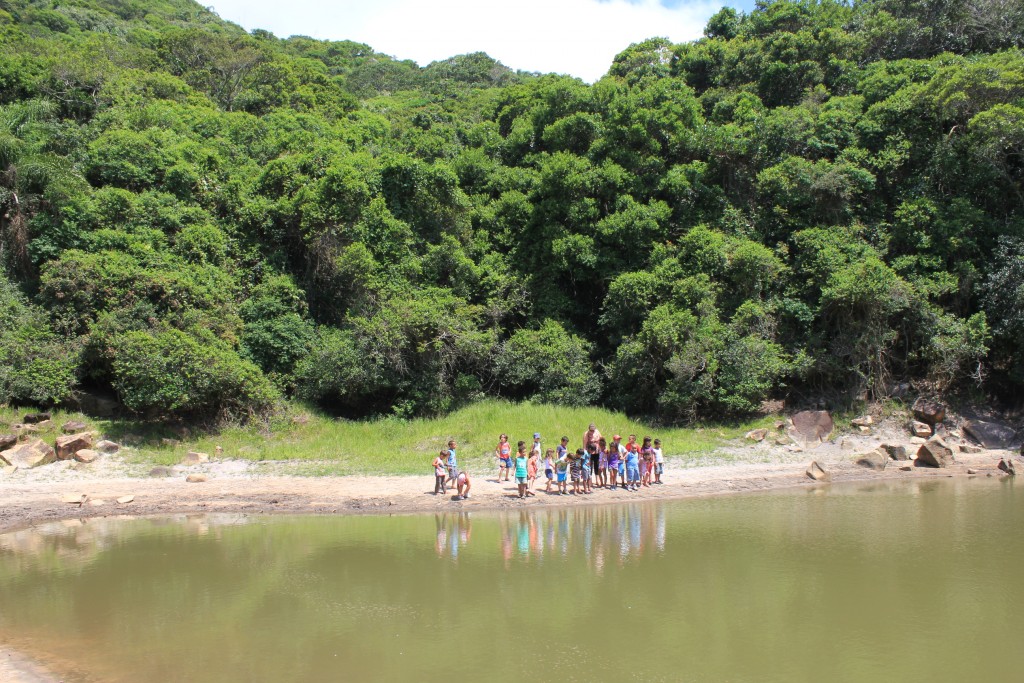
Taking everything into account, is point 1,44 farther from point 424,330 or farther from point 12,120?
point 424,330

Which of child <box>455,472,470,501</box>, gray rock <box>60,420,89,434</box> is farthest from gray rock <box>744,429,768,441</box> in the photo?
gray rock <box>60,420,89,434</box>

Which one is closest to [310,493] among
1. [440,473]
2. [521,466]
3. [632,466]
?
[440,473]

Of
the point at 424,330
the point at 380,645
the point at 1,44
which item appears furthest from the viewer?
the point at 1,44

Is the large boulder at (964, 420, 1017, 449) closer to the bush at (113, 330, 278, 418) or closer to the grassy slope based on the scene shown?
the grassy slope

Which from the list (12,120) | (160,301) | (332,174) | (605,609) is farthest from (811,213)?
(12,120)

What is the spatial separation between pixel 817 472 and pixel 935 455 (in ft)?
12.3

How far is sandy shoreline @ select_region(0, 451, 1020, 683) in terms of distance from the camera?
51.9 ft

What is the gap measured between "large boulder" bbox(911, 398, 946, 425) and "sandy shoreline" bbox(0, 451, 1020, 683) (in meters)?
2.82

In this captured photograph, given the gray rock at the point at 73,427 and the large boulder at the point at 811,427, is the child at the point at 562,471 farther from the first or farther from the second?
the gray rock at the point at 73,427

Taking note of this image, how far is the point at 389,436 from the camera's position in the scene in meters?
21.5

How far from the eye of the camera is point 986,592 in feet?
33.6

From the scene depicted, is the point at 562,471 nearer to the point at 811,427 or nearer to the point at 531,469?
the point at 531,469

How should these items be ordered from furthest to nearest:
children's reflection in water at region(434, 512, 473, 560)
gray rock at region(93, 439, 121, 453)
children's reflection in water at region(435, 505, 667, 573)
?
gray rock at region(93, 439, 121, 453), children's reflection in water at region(434, 512, 473, 560), children's reflection in water at region(435, 505, 667, 573)

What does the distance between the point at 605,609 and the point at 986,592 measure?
5.62 meters
